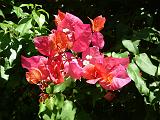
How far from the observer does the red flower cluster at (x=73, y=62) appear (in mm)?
1439

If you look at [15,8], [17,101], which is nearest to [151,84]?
[15,8]

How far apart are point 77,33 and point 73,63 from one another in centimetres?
14

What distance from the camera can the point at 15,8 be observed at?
230 cm

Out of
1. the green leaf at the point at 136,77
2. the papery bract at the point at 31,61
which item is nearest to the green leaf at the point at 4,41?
the papery bract at the point at 31,61

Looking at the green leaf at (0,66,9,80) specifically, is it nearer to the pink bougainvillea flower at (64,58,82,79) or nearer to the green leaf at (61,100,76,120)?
the green leaf at (61,100,76,120)

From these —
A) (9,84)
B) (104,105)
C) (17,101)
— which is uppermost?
(9,84)

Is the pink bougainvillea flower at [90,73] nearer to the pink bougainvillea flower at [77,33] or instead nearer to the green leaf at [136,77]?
the pink bougainvillea flower at [77,33]

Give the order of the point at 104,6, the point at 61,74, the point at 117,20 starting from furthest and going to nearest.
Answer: the point at 104,6 < the point at 117,20 < the point at 61,74

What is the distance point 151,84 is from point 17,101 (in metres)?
1.24

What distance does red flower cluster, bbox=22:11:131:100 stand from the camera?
1.44m

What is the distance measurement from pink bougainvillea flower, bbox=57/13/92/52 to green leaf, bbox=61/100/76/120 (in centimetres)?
29

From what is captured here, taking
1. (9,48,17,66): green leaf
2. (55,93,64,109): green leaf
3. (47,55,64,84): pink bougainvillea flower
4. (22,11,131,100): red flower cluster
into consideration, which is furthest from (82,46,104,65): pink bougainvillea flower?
(9,48,17,66): green leaf

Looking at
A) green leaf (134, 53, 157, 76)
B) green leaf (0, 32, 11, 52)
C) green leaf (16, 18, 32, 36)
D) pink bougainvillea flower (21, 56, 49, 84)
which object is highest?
pink bougainvillea flower (21, 56, 49, 84)

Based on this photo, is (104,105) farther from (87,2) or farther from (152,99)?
(87,2)
